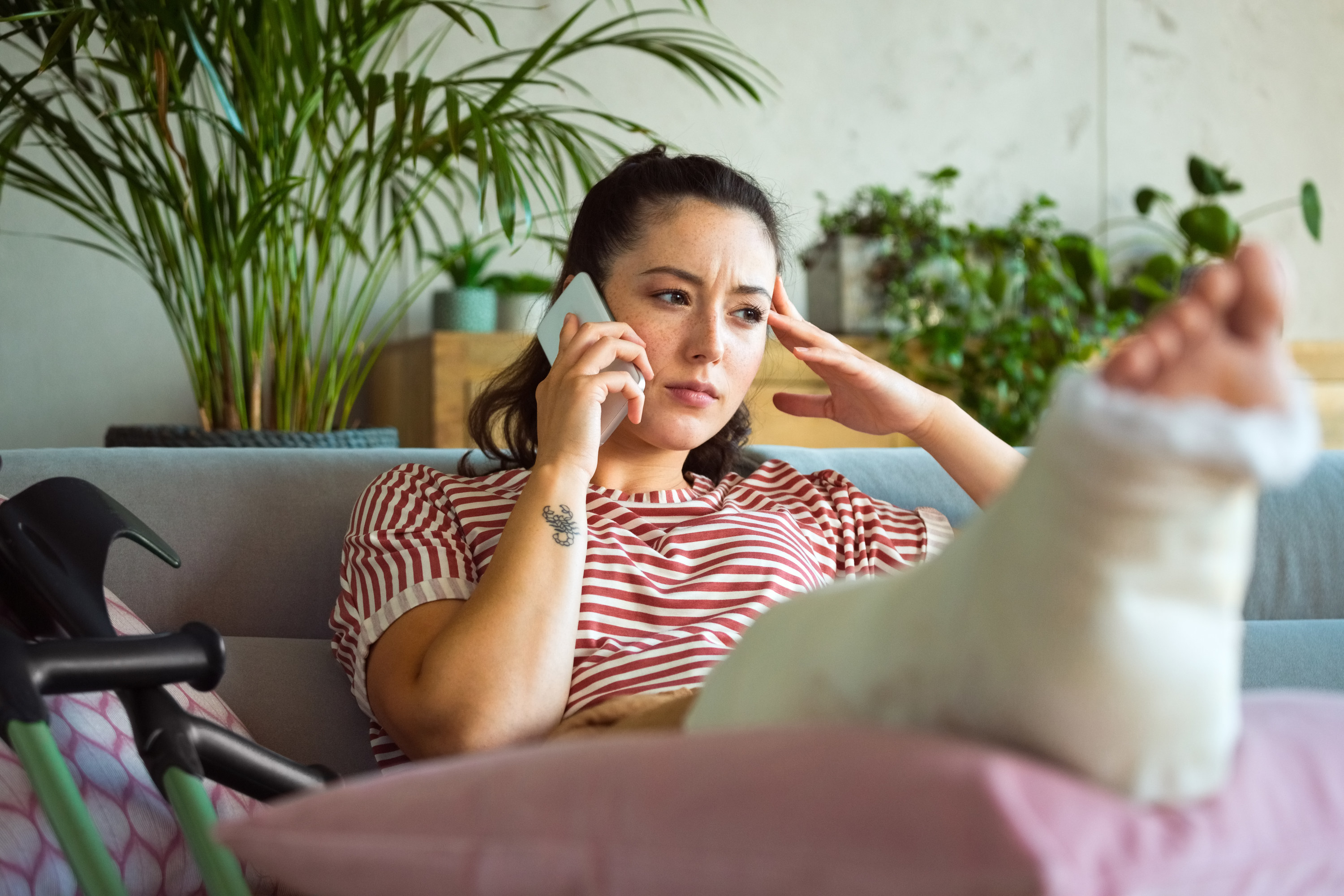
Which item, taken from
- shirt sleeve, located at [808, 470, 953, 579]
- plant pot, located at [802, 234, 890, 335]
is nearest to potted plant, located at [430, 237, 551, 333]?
plant pot, located at [802, 234, 890, 335]

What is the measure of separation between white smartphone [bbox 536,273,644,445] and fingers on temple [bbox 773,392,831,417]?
26 centimetres

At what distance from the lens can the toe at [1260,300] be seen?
0.38 metres

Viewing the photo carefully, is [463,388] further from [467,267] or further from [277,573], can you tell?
[277,573]

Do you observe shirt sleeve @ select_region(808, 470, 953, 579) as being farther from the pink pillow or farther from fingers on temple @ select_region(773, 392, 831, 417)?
the pink pillow

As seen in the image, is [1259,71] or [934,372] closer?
[934,372]

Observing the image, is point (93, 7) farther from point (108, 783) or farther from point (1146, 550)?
point (1146, 550)

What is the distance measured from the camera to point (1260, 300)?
0.38m

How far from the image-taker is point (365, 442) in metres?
1.72

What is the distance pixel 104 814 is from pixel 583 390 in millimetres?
503

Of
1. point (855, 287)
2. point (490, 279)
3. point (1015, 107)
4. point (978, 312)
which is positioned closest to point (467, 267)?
point (490, 279)

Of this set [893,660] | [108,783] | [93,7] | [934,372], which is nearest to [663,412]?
[108,783]

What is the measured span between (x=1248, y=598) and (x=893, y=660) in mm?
1121

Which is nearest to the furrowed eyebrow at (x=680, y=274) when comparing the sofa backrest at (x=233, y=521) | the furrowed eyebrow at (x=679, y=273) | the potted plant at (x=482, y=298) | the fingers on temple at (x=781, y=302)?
the furrowed eyebrow at (x=679, y=273)

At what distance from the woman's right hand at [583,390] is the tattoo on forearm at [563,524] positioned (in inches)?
2.1
